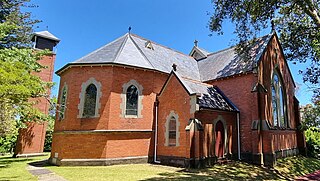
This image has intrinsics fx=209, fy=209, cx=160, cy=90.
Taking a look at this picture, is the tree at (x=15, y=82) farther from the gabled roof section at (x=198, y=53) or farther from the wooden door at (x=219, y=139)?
the gabled roof section at (x=198, y=53)

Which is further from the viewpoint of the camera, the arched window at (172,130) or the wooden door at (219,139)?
the wooden door at (219,139)

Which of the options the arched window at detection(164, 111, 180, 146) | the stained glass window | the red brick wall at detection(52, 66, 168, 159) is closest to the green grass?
the red brick wall at detection(52, 66, 168, 159)

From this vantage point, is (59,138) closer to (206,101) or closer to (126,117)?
(126,117)

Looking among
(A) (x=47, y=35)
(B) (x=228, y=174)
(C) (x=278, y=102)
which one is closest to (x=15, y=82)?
(B) (x=228, y=174)

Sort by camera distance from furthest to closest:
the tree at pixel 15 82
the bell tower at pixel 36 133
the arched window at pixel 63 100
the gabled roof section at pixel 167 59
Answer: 1. the bell tower at pixel 36 133
2. the gabled roof section at pixel 167 59
3. the arched window at pixel 63 100
4. the tree at pixel 15 82

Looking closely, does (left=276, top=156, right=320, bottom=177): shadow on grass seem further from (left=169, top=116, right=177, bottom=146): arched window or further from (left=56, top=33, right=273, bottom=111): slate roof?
(left=169, top=116, right=177, bottom=146): arched window

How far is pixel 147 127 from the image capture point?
1669cm

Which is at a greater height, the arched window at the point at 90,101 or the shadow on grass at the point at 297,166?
the arched window at the point at 90,101

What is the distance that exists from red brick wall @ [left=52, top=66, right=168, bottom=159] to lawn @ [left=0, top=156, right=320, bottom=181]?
1405 mm

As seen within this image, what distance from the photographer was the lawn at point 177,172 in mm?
11000

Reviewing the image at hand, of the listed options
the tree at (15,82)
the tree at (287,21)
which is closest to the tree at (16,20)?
the tree at (15,82)

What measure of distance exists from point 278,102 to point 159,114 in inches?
461

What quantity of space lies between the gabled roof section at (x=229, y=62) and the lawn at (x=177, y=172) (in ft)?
26.5

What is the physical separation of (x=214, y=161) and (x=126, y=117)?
7.15 metres
